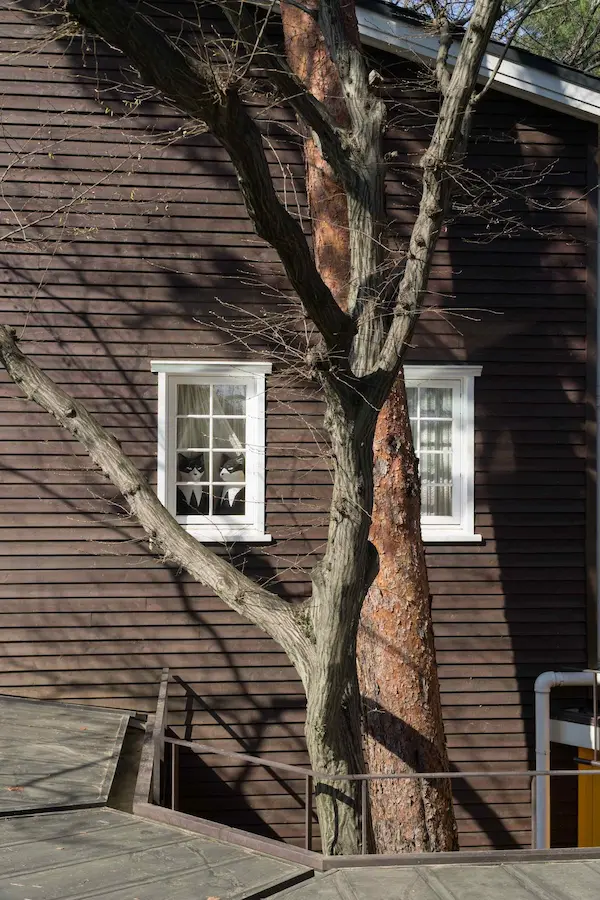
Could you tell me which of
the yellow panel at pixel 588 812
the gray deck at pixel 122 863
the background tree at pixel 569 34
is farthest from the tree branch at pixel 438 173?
the background tree at pixel 569 34

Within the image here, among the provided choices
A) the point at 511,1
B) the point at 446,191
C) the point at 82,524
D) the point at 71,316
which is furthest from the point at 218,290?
the point at 511,1

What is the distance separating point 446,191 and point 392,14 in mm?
3076

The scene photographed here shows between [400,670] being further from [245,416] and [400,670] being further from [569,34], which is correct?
[569,34]

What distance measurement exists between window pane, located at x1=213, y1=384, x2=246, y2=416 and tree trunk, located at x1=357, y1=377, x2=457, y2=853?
190cm

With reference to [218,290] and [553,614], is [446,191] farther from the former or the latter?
[553,614]

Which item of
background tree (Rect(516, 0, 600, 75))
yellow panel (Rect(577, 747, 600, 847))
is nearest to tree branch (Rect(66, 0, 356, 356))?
yellow panel (Rect(577, 747, 600, 847))

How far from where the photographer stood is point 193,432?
7.86 meters

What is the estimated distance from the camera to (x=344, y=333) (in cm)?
464

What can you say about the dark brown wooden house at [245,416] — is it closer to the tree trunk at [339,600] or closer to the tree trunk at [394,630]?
the tree trunk at [394,630]

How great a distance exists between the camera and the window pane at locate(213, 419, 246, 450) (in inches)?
310

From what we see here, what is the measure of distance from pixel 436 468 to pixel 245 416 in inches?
69.1

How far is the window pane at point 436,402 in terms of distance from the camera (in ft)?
26.5

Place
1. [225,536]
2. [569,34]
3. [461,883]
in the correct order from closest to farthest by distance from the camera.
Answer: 1. [461,883]
2. [225,536]
3. [569,34]

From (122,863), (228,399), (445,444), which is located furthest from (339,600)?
(445,444)
